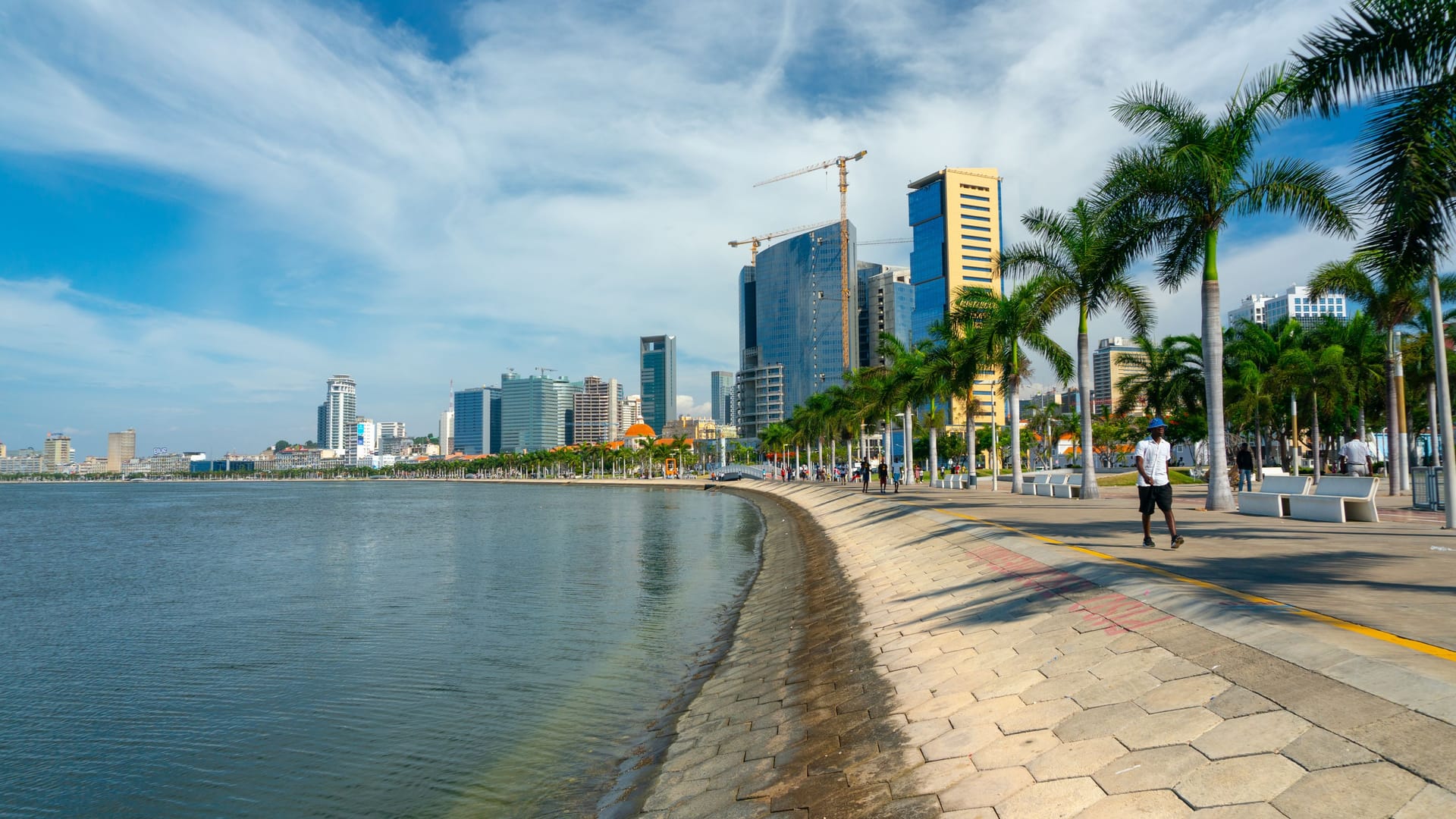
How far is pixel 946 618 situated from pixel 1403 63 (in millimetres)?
9433

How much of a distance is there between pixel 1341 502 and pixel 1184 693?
1399 cm

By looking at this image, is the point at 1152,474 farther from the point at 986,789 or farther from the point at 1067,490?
the point at 1067,490

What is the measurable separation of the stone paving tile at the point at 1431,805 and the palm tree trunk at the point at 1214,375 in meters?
17.8

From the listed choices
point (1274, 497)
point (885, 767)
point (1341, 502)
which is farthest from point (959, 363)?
point (885, 767)

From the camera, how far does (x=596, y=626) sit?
17.2 m

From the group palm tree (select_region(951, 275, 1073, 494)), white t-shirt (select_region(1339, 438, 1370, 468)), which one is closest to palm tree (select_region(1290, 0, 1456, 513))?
white t-shirt (select_region(1339, 438, 1370, 468))

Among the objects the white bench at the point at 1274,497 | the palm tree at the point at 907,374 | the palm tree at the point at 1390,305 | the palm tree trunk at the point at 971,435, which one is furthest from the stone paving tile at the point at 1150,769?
the palm tree at the point at 907,374

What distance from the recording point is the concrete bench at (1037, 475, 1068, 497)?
103 feet

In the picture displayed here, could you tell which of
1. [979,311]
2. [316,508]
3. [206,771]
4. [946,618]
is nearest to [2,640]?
[206,771]

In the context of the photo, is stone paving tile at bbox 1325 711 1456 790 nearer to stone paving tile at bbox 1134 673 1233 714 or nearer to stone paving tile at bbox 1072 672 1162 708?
stone paving tile at bbox 1134 673 1233 714

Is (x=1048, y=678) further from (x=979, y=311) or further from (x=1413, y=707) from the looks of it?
(x=979, y=311)

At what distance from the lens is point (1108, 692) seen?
6.22 m

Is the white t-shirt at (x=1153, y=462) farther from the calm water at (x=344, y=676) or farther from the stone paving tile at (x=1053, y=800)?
the stone paving tile at (x=1053, y=800)

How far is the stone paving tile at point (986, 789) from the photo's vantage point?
5.21 meters
